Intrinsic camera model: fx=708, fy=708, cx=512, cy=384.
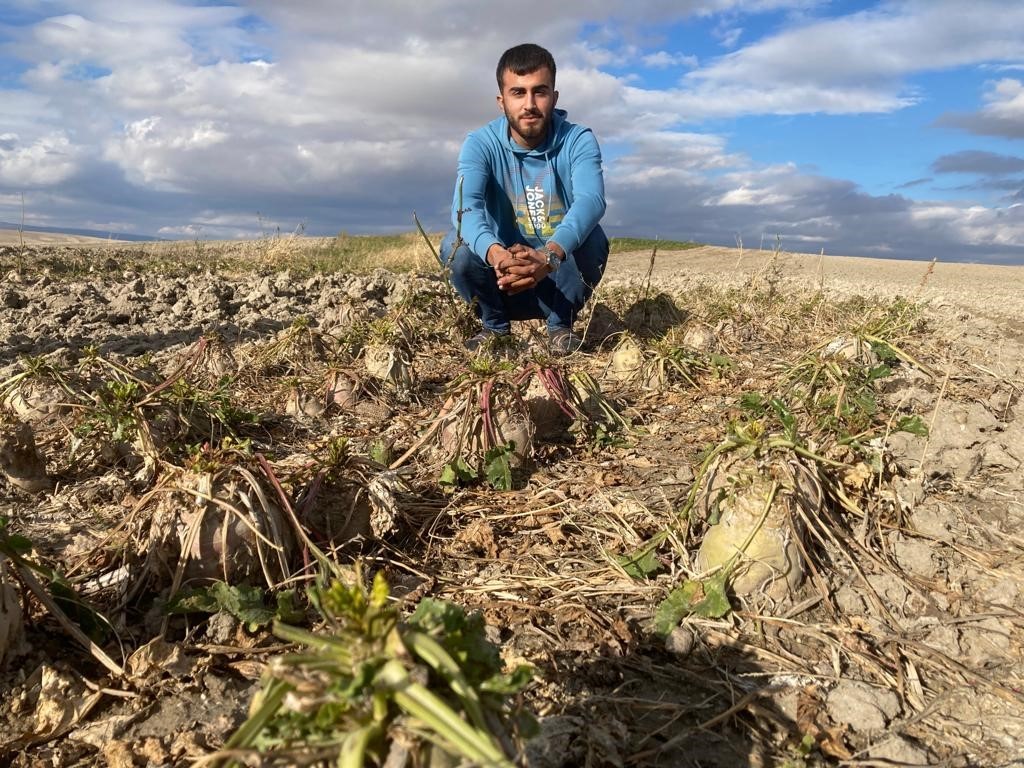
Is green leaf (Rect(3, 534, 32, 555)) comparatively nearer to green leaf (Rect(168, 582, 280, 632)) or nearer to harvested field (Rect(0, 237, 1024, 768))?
harvested field (Rect(0, 237, 1024, 768))

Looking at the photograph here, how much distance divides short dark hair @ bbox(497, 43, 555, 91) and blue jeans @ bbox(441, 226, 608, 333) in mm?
1112

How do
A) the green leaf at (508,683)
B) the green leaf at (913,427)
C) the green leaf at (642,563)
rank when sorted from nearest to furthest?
1. the green leaf at (508,683)
2. the green leaf at (642,563)
3. the green leaf at (913,427)

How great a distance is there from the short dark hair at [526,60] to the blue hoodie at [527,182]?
38 cm

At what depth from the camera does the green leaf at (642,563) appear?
206 centimetres

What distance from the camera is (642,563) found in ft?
6.80

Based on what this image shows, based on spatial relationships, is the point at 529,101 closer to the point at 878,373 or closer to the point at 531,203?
the point at 531,203

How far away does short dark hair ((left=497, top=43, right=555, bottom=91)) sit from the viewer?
435cm

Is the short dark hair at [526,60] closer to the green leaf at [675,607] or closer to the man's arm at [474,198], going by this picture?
the man's arm at [474,198]

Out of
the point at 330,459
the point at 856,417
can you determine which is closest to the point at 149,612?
the point at 330,459

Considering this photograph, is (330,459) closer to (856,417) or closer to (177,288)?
(856,417)

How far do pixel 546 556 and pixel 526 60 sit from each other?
332 centimetres

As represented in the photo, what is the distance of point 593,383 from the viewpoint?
322 cm

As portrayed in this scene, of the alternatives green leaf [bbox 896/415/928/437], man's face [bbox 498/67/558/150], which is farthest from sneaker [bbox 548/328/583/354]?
green leaf [bbox 896/415/928/437]

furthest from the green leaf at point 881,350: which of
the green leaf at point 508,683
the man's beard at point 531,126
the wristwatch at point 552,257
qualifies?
the green leaf at point 508,683
